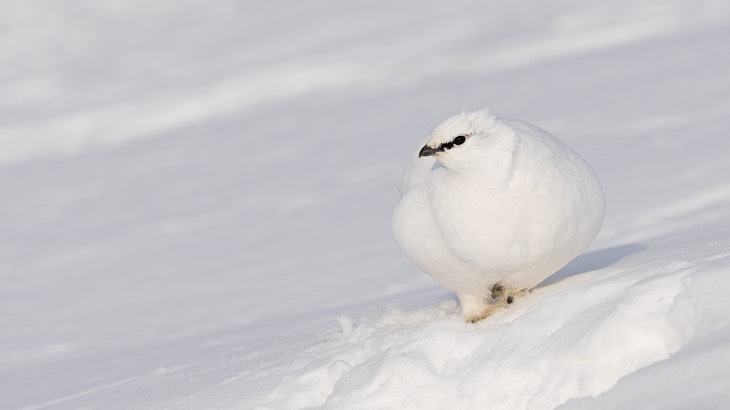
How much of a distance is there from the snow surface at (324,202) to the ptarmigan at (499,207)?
0.13 metres

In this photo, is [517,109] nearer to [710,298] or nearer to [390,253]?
[390,253]

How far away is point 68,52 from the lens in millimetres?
16672

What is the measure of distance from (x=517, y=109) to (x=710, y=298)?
740 centimetres

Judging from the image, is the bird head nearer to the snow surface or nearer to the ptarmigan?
the ptarmigan

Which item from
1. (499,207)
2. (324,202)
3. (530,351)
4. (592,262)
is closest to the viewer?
(530,351)

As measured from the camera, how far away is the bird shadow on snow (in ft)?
13.1

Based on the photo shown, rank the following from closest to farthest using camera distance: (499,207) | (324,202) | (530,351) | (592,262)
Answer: (530,351), (499,207), (592,262), (324,202)

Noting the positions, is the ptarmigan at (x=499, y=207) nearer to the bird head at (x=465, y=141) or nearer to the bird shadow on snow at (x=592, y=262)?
the bird head at (x=465, y=141)

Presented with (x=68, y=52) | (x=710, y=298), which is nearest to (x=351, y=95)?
(x=68, y=52)

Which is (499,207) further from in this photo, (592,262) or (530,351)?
(592,262)

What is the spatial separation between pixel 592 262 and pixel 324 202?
4.26 meters

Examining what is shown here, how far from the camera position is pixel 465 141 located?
3453 millimetres

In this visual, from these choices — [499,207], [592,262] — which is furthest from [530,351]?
[592,262]

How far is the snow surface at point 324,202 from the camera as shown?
3076mm
